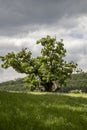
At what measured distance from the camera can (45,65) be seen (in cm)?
8912

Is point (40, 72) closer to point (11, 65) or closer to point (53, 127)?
point (11, 65)

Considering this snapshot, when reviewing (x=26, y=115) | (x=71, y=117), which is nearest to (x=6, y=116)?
(x=26, y=115)

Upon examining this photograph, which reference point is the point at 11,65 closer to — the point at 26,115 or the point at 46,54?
the point at 46,54

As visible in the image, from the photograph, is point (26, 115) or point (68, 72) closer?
point (26, 115)

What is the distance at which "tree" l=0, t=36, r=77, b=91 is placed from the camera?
88.9 meters

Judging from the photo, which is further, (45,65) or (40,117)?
(45,65)

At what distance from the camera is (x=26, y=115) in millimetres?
15586

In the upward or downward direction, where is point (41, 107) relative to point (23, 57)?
downward

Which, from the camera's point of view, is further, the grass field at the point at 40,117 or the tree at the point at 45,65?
the tree at the point at 45,65

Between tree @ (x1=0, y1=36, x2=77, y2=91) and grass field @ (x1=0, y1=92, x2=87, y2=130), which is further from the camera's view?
tree @ (x1=0, y1=36, x2=77, y2=91)

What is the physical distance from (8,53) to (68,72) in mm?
17598

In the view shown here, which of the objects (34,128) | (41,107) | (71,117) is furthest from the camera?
(41,107)

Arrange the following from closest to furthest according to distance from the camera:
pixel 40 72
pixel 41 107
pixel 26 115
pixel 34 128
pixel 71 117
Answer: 1. pixel 34 128
2. pixel 26 115
3. pixel 71 117
4. pixel 41 107
5. pixel 40 72

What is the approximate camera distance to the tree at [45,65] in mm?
88938
